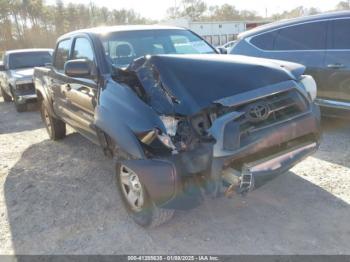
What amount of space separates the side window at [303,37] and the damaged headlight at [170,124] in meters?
3.50

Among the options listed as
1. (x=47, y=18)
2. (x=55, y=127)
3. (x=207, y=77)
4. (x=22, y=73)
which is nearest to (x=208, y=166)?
(x=207, y=77)

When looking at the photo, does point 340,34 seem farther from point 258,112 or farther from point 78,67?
point 78,67

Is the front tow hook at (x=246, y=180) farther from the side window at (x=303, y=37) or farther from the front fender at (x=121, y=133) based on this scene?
the side window at (x=303, y=37)

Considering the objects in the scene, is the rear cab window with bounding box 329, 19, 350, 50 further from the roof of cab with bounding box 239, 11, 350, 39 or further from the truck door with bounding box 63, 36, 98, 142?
the truck door with bounding box 63, 36, 98, 142

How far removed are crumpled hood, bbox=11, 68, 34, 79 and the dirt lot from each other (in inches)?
199

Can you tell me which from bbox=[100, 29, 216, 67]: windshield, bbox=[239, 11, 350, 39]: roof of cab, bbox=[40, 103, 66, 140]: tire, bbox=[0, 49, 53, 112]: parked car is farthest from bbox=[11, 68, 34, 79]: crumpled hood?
bbox=[100, 29, 216, 67]: windshield

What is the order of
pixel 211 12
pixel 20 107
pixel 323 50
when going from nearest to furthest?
pixel 323 50
pixel 20 107
pixel 211 12

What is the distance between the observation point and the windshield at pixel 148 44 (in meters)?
3.93

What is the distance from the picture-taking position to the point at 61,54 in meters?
5.39

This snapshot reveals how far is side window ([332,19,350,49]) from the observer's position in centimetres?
496

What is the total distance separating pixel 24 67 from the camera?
1028 cm

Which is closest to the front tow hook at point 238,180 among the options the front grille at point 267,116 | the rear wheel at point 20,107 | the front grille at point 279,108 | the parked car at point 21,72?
the front grille at point 267,116

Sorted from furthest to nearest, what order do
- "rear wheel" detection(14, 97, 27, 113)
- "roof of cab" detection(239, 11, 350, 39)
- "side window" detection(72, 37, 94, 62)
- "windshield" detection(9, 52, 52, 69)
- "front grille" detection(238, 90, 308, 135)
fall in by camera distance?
1. "windshield" detection(9, 52, 52, 69)
2. "rear wheel" detection(14, 97, 27, 113)
3. "roof of cab" detection(239, 11, 350, 39)
4. "side window" detection(72, 37, 94, 62)
5. "front grille" detection(238, 90, 308, 135)

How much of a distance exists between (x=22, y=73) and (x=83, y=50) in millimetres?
6068
